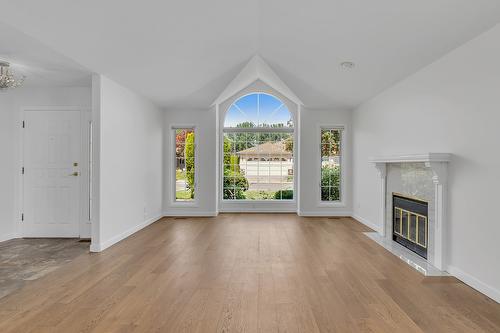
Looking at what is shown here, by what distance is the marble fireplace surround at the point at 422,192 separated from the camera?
3426 mm

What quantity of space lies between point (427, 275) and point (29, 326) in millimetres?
3655

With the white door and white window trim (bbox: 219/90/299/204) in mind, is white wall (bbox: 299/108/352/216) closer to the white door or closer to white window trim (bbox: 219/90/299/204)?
white window trim (bbox: 219/90/299/204)

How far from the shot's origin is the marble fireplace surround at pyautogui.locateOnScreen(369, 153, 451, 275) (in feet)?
11.2

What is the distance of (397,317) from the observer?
93.7 inches

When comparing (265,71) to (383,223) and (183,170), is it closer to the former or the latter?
(183,170)

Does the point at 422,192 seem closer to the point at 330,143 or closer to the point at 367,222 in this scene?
the point at 367,222

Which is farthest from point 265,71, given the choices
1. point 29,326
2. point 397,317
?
point 29,326

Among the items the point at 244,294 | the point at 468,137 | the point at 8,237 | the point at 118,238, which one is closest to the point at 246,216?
the point at 118,238

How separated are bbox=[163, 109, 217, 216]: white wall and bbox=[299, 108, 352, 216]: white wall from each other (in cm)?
204

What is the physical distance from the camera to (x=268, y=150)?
7.71 metres

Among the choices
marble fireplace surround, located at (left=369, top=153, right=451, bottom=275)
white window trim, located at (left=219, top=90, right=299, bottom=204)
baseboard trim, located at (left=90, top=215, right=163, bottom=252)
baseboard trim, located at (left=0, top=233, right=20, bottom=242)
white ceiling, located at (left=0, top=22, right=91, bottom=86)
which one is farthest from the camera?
white window trim, located at (left=219, top=90, right=299, bottom=204)

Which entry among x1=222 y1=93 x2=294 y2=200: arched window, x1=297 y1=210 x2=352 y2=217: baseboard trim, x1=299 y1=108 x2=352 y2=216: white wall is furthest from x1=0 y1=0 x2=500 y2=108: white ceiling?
x1=297 y1=210 x2=352 y2=217: baseboard trim

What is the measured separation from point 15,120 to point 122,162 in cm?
182

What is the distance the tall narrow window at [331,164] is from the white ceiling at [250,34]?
184 cm
